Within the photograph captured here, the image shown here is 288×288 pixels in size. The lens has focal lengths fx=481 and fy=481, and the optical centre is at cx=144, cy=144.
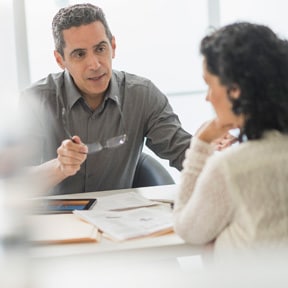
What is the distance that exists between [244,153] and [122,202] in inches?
21.4

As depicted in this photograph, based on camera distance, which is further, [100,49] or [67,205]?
[100,49]

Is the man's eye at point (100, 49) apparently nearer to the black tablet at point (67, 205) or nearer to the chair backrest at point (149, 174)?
the chair backrest at point (149, 174)

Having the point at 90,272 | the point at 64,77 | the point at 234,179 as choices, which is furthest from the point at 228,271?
the point at 64,77

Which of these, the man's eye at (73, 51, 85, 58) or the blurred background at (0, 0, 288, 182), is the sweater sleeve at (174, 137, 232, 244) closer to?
the man's eye at (73, 51, 85, 58)

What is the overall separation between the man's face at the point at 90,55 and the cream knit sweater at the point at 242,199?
817 millimetres

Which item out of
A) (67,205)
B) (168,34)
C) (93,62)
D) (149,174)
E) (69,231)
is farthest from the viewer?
(168,34)

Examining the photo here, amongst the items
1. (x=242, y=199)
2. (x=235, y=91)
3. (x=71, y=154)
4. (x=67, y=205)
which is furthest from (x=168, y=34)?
(x=242, y=199)

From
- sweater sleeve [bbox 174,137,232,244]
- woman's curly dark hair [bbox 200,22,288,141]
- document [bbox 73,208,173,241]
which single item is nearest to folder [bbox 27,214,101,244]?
document [bbox 73,208,173,241]

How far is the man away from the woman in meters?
0.74

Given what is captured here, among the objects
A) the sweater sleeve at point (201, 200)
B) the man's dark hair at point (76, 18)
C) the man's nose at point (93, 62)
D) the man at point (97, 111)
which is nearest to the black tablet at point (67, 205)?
the man at point (97, 111)

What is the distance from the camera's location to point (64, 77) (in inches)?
69.3

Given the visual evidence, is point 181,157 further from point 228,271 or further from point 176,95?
point 176,95

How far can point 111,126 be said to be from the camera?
170 centimetres

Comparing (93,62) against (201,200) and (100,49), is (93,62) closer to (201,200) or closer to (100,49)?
(100,49)
